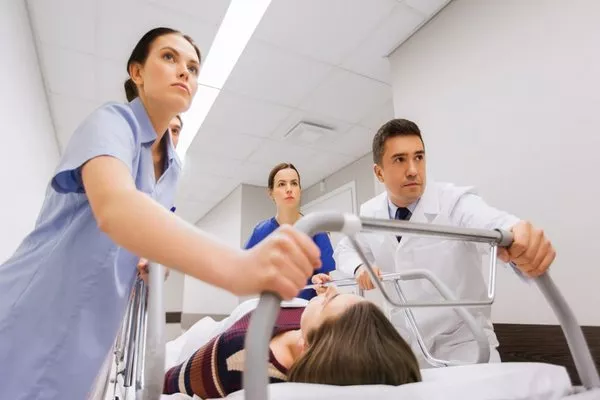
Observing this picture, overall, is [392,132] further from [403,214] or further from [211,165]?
[211,165]

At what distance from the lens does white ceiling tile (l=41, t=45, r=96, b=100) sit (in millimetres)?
3008

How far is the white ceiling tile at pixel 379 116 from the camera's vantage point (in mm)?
3772

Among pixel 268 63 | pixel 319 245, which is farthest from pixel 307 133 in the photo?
pixel 319 245

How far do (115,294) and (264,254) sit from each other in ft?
1.83

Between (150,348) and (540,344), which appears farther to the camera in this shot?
(540,344)

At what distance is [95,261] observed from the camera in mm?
812

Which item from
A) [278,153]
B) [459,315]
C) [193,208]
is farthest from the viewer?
[193,208]

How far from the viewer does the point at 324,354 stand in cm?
92

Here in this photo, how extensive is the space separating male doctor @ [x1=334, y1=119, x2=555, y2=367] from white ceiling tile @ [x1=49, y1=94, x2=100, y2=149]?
10.2 ft

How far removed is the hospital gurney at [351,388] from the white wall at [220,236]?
4575mm

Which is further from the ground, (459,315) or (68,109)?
(68,109)

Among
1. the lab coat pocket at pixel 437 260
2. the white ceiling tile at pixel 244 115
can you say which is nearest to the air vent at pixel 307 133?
the white ceiling tile at pixel 244 115

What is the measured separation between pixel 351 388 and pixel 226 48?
2.85 metres

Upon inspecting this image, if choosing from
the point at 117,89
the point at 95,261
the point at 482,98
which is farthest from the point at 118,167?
the point at 117,89
